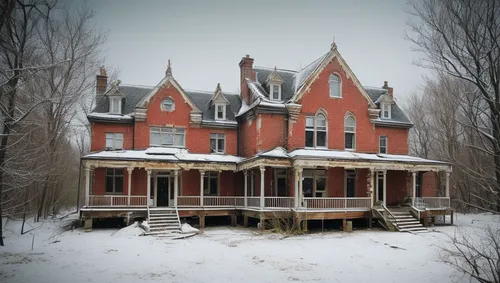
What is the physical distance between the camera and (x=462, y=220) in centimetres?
2791

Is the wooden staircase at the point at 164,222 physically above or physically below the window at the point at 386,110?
below

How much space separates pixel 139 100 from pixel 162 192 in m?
7.12

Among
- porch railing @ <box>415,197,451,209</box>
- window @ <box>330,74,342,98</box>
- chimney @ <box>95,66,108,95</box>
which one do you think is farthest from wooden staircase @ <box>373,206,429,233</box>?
chimney @ <box>95,66,108,95</box>

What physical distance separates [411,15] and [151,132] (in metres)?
18.0

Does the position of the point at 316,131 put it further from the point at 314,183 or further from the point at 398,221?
the point at 398,221

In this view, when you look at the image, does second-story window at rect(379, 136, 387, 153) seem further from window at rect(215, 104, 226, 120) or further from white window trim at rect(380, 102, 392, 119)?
window at rect(215, 104, 226, 120)

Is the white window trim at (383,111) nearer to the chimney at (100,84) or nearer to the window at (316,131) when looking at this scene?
the window at (316,131)

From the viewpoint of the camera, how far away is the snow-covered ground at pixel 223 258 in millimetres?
11787

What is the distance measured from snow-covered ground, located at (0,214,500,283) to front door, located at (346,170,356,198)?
21.3 feet

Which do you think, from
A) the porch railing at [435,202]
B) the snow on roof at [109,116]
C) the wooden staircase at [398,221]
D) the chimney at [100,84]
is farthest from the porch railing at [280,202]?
the chimney at [100,84]

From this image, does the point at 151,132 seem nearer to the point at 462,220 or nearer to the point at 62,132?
the point at 62,132

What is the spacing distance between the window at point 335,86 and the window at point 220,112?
782cm

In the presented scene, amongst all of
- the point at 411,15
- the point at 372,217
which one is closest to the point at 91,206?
the point at 372,217

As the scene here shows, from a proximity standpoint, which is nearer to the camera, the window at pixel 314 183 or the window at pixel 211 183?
the window at pixel 314 183
